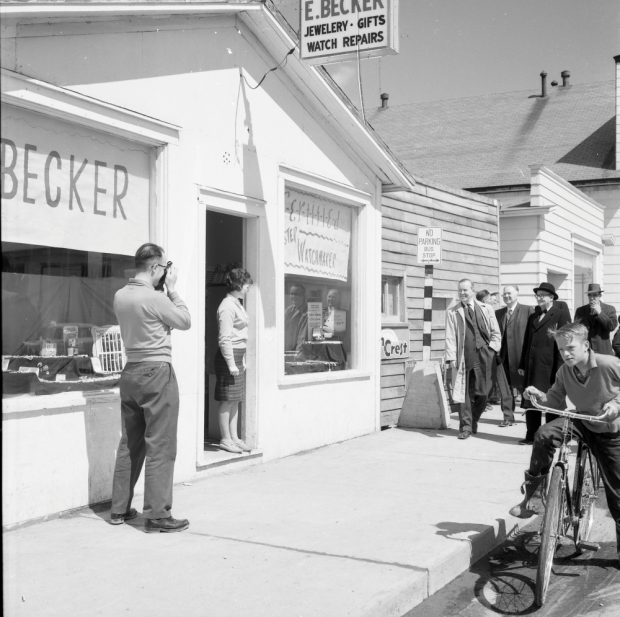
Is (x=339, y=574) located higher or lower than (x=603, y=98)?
lower

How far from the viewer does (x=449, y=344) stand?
10117mm

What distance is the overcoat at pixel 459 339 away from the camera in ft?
32.7

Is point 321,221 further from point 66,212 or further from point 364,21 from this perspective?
point 66,212

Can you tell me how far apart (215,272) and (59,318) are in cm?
294

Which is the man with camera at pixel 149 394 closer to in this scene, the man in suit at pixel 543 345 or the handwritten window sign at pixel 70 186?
the handwritten window sign at pixel 70 186

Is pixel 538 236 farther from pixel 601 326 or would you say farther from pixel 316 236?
pixel 316 236

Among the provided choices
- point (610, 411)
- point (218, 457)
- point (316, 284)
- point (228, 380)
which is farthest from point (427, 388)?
point (610, 411)

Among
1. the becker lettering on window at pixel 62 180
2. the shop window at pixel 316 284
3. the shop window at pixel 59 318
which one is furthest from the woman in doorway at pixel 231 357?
the becker lettering on window at pixel 62 180

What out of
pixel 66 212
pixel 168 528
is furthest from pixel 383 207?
pixel 168 528

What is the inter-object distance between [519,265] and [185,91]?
38.0 ft

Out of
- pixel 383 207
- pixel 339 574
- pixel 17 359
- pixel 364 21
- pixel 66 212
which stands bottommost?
pixel 339 574

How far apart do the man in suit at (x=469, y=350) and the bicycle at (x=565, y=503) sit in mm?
4392

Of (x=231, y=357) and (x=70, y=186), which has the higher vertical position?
(x=70, y=186)

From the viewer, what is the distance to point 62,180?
19.8ft
